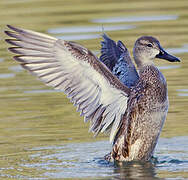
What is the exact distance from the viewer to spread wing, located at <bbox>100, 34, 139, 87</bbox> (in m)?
9.02

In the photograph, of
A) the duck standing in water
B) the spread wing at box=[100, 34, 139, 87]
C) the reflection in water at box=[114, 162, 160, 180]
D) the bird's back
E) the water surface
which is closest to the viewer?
the reflection in water at box=[114, 162, 160, 180]

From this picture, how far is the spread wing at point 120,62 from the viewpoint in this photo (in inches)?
355

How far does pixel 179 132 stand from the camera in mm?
9102

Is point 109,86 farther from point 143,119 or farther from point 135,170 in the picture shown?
point 135,170

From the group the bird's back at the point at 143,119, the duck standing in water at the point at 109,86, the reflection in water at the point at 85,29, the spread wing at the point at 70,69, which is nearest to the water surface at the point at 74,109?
the reflection in water at the point at 85,29

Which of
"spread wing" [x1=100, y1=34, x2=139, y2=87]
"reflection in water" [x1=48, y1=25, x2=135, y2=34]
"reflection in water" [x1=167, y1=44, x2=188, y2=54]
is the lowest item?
"spread wing" [x1=100, y1=34, x2=139, y2=87]

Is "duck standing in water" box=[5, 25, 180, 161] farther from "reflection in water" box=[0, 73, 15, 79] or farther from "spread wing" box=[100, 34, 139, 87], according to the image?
"reflection in water" box=[0, 73, 15, 79]

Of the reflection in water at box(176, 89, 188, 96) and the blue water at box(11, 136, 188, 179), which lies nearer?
the blue water at box(11, 136, 188, 179)

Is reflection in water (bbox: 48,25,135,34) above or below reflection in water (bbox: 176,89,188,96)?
above

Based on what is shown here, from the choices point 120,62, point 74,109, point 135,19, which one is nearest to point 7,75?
point 74,109

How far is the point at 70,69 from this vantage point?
25.5ft

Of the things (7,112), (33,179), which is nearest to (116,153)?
(33,179)

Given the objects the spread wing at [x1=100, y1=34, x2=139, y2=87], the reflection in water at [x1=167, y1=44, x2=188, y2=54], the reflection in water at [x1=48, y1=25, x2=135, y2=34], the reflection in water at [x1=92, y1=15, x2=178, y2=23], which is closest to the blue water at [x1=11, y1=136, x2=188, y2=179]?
the spread wing at [x1=100, y1=34, x2=139, y2=87]

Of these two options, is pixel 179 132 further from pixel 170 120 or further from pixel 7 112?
pixel 7 112
